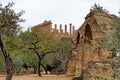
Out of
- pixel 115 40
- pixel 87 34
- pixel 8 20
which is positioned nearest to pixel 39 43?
pixel 87 34

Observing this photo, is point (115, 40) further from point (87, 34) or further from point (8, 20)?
point (87, 34)

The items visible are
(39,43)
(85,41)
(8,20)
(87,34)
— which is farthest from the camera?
(39,43)

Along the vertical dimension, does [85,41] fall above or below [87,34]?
below

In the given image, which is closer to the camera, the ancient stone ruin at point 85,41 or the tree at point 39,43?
the ancient stone ruin at point 85,41

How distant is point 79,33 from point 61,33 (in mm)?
62970

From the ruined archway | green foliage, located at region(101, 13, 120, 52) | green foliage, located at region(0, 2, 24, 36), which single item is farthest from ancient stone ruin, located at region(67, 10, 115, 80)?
green foliage, located at region(101, 13, 120, 52)

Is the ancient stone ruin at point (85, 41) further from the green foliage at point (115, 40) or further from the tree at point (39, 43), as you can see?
the green foliage at point (115, 40)

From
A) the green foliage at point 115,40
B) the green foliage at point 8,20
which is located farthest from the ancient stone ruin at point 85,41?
the green foliage at point 115,40

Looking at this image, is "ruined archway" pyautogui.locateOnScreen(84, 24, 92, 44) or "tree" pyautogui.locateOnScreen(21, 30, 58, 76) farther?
"tree" pyautogui.locateOnScreen(21, 30, 58, 76)

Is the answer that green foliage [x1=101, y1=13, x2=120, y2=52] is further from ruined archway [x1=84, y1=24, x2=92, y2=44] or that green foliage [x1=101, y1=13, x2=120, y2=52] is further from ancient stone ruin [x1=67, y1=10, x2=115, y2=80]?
ruined archway [x1=84, y1=24, x2=92, y2=44]

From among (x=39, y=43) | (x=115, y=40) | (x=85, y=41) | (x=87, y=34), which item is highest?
(x=87, y=34)

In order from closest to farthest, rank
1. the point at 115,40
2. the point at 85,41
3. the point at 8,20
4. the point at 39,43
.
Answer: the point at 115,40 < the point at 8,20 < the point at 85,41 < the point at 39,43

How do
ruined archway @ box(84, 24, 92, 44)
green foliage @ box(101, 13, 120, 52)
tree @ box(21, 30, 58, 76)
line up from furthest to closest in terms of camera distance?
tree @ box(21, 30, 58, 76), ruined archway @ box(84, 24, 92, 44), green foliage @ box(101, 13, 120, 52)

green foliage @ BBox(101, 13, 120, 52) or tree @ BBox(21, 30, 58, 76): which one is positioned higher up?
tree @ BBox(21, 30, 58, 76)
